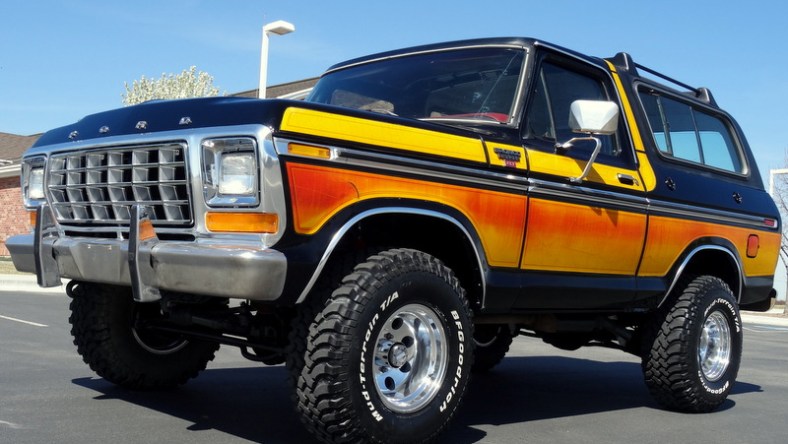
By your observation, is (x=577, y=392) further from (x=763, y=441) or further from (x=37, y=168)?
(x=37, y=168)

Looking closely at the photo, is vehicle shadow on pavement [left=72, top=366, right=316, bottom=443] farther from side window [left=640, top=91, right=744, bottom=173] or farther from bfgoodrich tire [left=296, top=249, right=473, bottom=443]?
side window [left=640, top=91, right=744, bottom=173]

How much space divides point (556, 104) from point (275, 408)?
251 cm

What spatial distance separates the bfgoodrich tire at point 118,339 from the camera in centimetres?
507

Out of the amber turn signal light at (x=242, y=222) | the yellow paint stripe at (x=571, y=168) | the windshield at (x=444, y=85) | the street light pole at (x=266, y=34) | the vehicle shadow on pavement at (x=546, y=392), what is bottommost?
the vehicle shadow on pavement at (x=546, y=392)

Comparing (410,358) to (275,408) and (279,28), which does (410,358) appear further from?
(279,28)

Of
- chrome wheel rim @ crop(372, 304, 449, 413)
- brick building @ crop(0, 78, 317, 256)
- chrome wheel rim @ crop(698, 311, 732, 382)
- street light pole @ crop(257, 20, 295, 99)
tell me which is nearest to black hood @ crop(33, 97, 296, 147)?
chrome wheel rim @ crop(372, 304, 449, 413)

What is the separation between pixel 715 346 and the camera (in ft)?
20.6

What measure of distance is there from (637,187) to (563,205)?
843 millimetres

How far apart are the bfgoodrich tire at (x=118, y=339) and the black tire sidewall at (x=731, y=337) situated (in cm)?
340

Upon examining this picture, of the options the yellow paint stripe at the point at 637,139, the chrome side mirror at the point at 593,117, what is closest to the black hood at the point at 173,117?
the chrome side mirror at the point at 593,117

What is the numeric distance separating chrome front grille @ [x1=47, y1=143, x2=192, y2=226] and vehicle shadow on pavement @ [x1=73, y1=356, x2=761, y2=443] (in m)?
1.21

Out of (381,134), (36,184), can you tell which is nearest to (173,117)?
(381,134)

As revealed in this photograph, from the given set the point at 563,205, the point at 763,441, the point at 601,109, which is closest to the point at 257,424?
the point at 563,205

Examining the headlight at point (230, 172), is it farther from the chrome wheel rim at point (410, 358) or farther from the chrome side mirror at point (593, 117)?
the chrome side mirror at point (593, 117)
